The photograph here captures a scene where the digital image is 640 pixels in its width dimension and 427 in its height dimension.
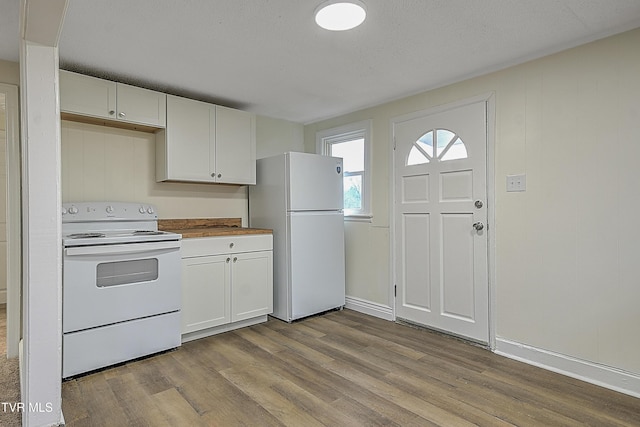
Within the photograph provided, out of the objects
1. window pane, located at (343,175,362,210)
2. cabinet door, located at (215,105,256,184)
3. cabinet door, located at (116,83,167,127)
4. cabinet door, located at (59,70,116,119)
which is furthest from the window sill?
cabinet door, located at (59,70,116,119)

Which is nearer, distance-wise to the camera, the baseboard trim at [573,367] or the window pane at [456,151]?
the baseboard trim at [573,367]

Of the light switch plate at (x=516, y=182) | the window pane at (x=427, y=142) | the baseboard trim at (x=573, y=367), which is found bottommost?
the baseboard trim at (x=573, y=367)

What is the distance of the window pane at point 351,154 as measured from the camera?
3.92 meters

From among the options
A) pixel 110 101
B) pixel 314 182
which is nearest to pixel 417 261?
pixel 314 182

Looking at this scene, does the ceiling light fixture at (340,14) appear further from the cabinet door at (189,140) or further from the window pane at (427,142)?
the cabinet door at (189,140)

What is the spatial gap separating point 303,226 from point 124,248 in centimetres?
154

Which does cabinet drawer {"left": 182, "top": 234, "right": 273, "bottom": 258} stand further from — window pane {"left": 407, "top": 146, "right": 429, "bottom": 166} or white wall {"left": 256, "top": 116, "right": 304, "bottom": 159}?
window pane {"left": 407, "top": 146, "right": 429, "bottom": 166}

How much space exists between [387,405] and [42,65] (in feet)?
7.96

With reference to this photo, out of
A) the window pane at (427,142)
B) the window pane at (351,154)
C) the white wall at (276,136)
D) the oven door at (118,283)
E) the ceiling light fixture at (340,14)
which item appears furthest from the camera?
the white wall at (276,136)

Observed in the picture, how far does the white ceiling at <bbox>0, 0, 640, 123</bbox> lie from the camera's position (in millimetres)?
1929

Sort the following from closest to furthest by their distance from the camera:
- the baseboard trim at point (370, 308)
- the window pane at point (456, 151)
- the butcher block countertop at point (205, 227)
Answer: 1. the window pane at point (456, 151)
2. the butcher block countertop at point (205, 227)
3. the baseboard trim at point (370, 308)

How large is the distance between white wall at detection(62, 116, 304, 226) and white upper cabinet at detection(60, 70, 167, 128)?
31cm

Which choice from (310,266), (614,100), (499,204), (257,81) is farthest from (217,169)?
(614,100)

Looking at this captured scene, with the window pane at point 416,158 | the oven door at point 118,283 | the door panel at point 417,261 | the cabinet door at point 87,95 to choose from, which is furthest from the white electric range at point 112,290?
the window pane at point 416,158
